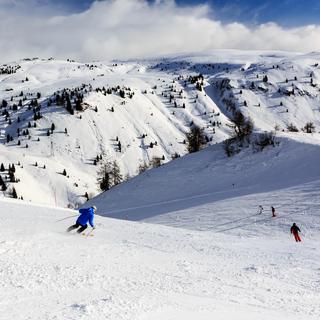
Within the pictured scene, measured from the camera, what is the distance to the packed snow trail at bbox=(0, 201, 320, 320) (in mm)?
10242

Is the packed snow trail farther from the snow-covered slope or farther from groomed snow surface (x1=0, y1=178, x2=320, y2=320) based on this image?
the snow-covered slope

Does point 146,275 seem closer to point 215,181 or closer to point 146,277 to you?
point 146,277

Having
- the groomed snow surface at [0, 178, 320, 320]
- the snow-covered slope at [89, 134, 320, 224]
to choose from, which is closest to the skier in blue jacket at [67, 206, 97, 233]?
Answer: the groomed snow surface at [0, 178, 320, 320]

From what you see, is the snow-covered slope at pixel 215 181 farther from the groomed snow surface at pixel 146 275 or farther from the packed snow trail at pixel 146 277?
the packed snow trail at pixel 146 277

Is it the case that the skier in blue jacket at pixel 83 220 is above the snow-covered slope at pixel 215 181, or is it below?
above

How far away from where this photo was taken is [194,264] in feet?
50.3

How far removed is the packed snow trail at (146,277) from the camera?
1024cm

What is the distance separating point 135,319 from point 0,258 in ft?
21.2

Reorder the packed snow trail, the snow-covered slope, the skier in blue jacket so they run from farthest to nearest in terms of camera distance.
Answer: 1. the snow-covered slope
2. the skier in blue jacket
3. the packed snow trail

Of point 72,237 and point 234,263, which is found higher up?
point 72,237

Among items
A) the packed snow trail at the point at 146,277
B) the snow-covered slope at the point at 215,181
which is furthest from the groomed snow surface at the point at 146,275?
the snow-covered slope at the point at 215,181

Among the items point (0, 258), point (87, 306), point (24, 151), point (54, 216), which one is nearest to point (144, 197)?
point (54, 216)

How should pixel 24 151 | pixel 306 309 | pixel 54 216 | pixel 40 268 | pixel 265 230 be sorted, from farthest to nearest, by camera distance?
1. pixel 24 151
2. pixel 265 230
3. pixel 54 216
4. pixel 40 268
5. pixel 306 309

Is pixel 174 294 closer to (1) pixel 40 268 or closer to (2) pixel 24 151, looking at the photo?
(1) pixel 40 268
